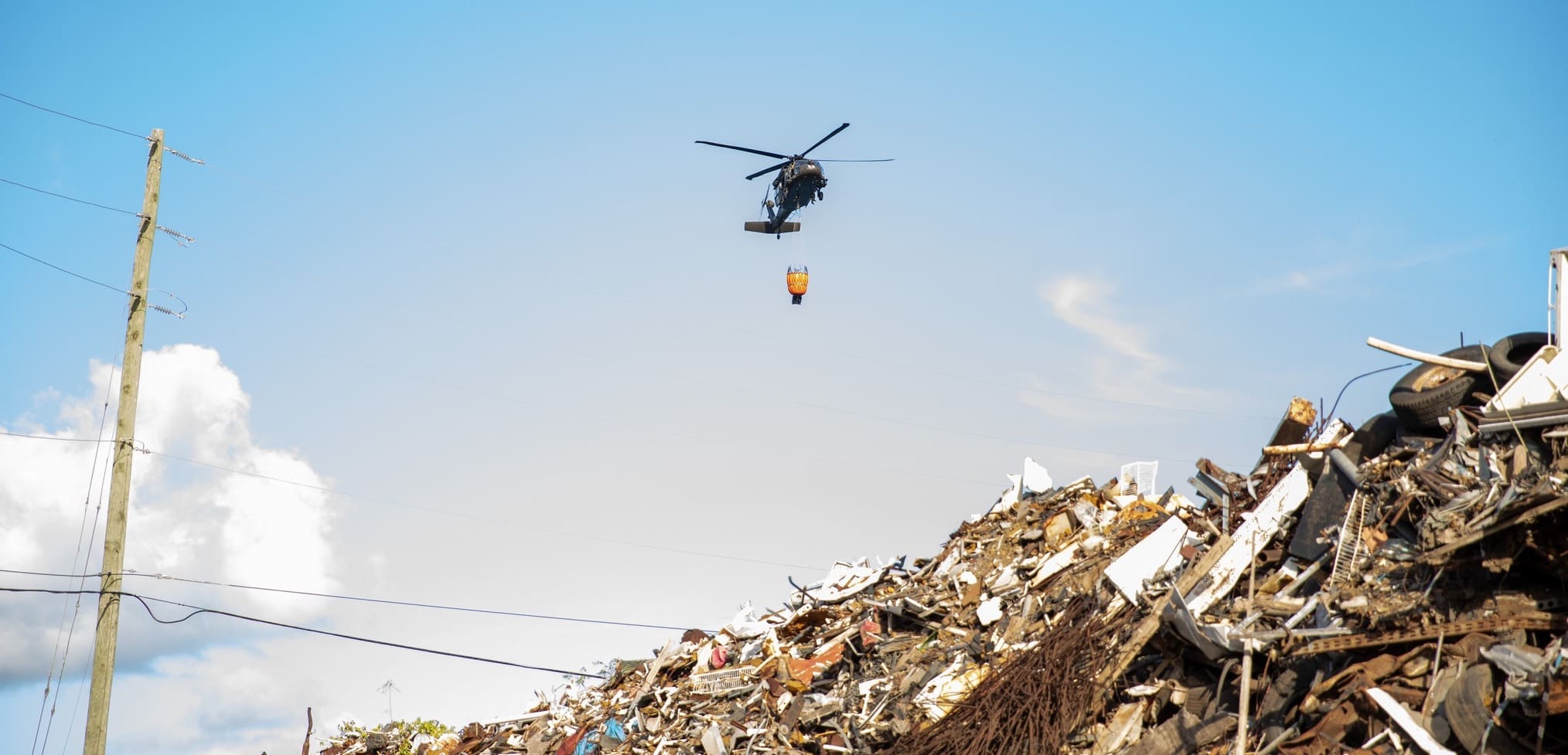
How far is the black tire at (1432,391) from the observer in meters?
13.3

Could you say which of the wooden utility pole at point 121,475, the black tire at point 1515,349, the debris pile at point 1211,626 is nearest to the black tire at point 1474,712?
the debris pile at point 1211,626

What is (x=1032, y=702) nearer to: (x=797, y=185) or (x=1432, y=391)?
(x=1432, y=391)

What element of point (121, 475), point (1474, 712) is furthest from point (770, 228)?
point (1474, 712)

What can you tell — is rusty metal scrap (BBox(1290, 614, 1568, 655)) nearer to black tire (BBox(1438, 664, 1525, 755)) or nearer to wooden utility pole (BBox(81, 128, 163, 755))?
black tire (BBox(1438, 664, 1525, 755))

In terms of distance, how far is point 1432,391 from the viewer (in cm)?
1338

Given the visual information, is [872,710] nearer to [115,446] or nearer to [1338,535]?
[1338,535]

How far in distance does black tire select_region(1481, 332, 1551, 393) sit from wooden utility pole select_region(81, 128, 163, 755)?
1729cm

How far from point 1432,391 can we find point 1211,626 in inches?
159

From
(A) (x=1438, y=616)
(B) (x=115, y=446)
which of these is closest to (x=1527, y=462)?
(A) (x=1438, y=616)

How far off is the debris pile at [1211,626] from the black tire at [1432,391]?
0.03 meters

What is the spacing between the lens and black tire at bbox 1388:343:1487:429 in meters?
13.3

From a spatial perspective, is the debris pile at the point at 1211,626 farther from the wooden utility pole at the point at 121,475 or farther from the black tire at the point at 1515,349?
the wooden utility pole at the point at 121,475

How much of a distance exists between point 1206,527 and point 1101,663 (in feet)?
9.42

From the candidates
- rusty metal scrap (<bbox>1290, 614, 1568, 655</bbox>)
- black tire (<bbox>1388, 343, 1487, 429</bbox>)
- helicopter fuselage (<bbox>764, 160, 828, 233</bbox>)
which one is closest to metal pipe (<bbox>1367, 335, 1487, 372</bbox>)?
black tire (<bbox>1388, 343, 1487, 429</bbox>)
